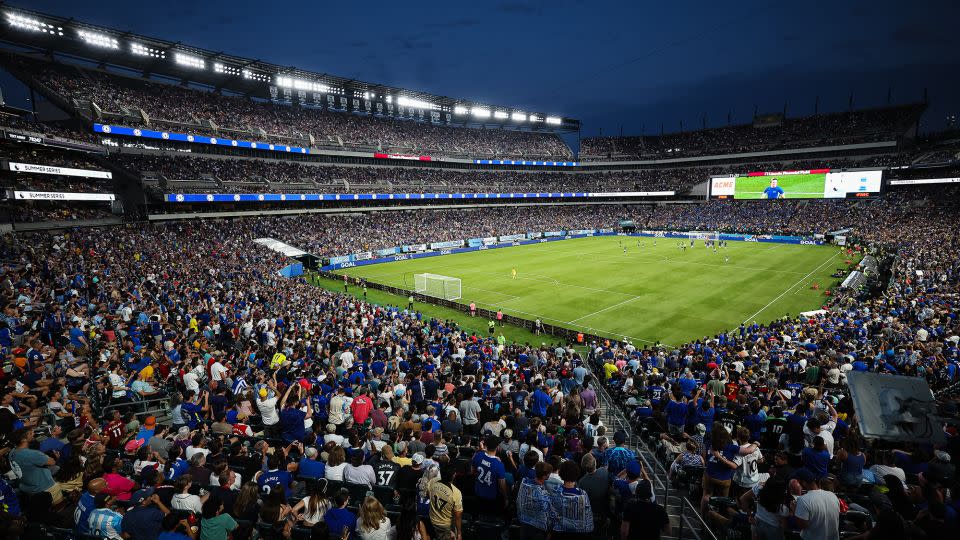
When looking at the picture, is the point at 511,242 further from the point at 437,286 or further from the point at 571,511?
the point at 571,511

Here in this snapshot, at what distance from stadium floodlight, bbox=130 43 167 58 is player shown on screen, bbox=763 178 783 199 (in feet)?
254

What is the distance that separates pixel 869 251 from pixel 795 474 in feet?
167

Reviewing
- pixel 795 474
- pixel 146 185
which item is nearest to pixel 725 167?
pixel 146 185

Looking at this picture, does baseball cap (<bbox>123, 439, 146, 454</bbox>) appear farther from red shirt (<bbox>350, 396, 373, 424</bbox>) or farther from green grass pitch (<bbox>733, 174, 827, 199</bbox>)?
green grass pitch (<bbox>733, 174, 827, 199</bbox>)

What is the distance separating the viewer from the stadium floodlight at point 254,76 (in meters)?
55.3

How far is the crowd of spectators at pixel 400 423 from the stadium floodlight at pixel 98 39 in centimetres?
3005

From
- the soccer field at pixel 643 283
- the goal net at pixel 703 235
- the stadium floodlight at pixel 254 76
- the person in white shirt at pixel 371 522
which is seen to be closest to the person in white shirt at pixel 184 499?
the person in white shirt at pixel 371 522

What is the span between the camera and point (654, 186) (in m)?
89.2

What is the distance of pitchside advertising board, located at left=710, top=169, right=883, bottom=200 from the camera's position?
59.6 metres

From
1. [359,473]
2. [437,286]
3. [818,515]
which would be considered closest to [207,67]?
[437,286]

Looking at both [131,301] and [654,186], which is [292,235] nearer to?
[131,301]

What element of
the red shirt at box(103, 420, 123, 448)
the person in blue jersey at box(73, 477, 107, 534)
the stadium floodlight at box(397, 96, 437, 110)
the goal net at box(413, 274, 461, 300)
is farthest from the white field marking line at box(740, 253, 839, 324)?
the stadium floodlight at box(397, 96, 437, 110)

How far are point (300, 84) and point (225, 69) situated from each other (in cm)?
920

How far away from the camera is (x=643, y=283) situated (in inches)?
1446
